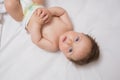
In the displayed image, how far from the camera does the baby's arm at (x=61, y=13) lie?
50.6 inches

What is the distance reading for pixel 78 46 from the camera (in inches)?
43.5

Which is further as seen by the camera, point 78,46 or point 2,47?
point 2,47

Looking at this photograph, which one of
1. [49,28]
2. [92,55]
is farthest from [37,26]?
[92,55]

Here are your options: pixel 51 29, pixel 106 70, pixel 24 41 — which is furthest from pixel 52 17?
pixel 106 70

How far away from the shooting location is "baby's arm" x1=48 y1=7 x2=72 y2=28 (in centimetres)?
129

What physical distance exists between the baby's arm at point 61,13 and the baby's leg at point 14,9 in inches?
7.0

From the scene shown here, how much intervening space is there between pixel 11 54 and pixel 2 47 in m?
0.07

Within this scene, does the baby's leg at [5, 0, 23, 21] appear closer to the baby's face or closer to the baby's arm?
the baby's arm

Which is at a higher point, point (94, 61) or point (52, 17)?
point (52, 17)

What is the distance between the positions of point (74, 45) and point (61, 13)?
27cm

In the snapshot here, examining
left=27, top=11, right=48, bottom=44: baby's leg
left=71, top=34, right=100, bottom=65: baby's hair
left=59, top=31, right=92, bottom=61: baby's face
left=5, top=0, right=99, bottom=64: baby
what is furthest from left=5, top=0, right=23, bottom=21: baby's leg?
left=71, top=34, right=100, bottom=65: baby's hair

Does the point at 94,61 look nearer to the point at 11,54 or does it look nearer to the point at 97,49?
the point at 97,49

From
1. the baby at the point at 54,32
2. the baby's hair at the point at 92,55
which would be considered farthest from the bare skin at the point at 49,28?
the baby's hair at the point at 92,55

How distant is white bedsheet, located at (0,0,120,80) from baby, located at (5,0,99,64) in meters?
0.05
